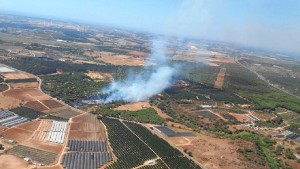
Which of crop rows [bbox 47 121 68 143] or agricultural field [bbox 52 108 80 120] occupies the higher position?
crop rows [bbox 47 121 68 143]

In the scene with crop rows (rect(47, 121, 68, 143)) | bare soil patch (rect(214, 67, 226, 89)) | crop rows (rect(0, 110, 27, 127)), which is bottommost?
crop rows (rect(0, 110, 27, 127))

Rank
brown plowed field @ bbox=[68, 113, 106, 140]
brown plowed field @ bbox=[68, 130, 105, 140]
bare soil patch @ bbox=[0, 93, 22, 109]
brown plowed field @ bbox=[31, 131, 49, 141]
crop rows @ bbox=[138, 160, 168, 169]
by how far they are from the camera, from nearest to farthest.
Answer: crop rows @ bbox=[138, 160, 168, 169] → brown plowed field @ bbox=[31, 131, 49, 141] → brown plowed field @ bbox=[68, 130, 105, 140] → brown plowed field @ bbox=[68, 113, 106, 140] → bare soil patch @ bbox=[0, 93, 22, 109]

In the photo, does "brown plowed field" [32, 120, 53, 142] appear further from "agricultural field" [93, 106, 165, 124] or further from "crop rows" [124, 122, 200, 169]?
"crop rows" [124, 122, 200, 169]

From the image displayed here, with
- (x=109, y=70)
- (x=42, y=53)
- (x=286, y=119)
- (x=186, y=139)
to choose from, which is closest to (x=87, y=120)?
(x=186, y=139)

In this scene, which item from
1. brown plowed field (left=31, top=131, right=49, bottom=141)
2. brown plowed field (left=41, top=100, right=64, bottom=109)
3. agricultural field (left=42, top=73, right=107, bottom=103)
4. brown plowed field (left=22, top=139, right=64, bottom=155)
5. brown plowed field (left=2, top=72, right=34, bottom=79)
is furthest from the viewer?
brown plowed field (left=2, top=72, right=34, bottom=79)

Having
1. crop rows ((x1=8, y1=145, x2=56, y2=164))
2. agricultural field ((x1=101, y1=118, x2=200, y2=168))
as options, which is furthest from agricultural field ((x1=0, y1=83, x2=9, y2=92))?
crop rows ((x1=8, y1=145, x2=56, y2=164))

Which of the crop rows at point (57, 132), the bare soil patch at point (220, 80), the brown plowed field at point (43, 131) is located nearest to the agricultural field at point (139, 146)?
the crop rows at point (57, 132)
